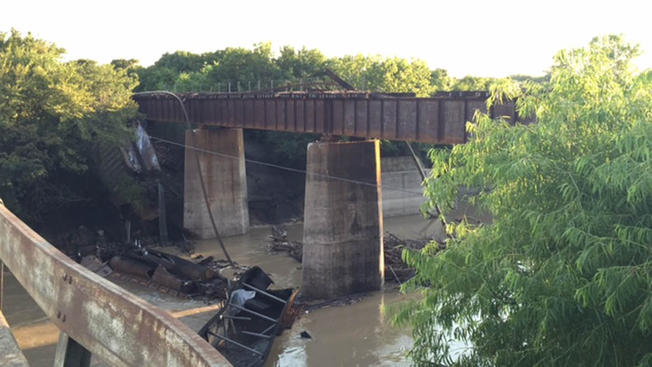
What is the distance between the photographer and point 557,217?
7.29 m

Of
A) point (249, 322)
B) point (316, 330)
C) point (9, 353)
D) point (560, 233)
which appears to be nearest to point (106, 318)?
point (9, 353)

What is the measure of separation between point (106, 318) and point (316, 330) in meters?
16.5

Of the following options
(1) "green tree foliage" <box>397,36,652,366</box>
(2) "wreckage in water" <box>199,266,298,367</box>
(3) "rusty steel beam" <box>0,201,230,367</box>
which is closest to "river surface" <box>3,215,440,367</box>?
(2) "wreckage in water" <box>199,266,298,367</box>

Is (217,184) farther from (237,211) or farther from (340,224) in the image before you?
(340,224)

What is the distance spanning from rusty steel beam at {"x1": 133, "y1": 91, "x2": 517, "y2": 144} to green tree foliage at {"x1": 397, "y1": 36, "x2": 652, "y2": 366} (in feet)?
31.5

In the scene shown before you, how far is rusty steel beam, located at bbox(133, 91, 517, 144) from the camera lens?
2069 centimetres

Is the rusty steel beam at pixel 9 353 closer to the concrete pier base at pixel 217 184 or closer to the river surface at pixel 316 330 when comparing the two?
the river surface at pixel 316 330

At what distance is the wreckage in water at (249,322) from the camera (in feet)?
55.6

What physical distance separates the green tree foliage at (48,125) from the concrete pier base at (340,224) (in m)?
14.2

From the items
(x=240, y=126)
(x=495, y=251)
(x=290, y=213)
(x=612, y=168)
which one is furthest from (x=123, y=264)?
(x=612, y=168)

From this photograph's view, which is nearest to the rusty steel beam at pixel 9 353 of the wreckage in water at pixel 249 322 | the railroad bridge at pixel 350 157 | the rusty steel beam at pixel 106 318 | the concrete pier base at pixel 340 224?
the rusty steel beam at pixel 106 318

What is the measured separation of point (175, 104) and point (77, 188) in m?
8.10

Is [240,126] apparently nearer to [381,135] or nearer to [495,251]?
[381,135]

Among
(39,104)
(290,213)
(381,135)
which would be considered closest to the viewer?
(381,135)
